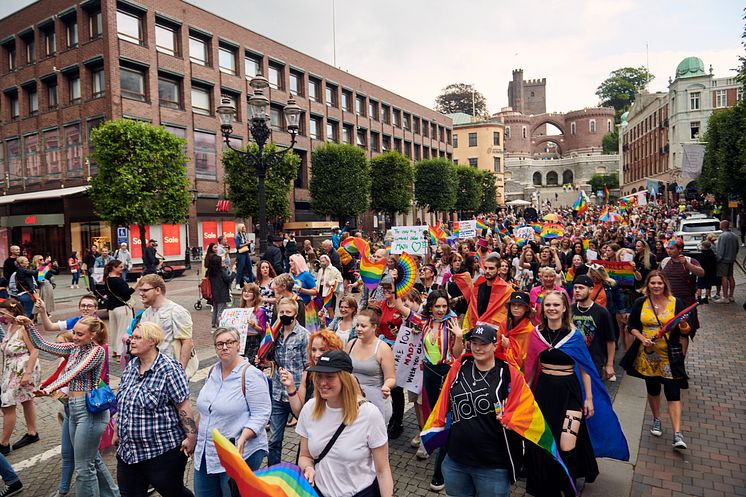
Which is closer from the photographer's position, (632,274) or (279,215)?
(632,274)

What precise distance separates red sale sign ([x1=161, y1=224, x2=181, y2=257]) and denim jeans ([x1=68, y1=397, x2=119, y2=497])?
87.1 feet

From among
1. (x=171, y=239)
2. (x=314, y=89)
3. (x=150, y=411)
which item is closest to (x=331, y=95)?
(x=314, y=89)

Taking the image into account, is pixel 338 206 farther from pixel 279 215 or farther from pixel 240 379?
pixel 240 379

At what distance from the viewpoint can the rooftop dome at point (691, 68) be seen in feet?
164

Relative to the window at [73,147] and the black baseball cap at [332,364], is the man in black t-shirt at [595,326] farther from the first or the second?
the window at [73,147]

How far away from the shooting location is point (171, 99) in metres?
30.8

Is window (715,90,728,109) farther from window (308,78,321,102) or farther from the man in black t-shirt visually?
the man in black t-shirt

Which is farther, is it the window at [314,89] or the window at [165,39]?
the window at [314,89]

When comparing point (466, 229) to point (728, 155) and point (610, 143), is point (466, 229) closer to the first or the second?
point (728, 155)

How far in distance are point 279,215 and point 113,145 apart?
11.6m

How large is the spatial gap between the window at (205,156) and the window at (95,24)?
24.6 feet

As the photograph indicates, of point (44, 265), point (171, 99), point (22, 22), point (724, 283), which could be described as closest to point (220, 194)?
point (171, 99)

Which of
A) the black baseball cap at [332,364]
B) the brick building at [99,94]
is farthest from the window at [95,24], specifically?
the black baseball cap at [332,364]

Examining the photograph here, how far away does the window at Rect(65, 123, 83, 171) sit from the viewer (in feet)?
95.6
